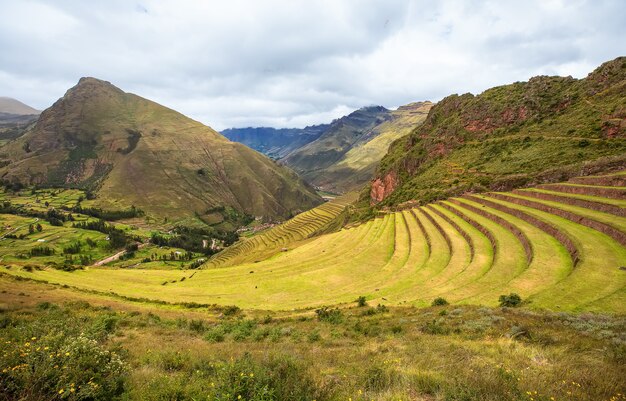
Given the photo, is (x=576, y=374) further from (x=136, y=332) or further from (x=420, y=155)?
(x=420, y=155)

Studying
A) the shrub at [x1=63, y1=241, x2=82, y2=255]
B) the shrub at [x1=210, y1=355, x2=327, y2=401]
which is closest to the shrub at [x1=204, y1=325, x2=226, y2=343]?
the shrub at [x1=210, y1=355, x2=327, y2=401]

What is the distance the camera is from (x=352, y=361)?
1018cm

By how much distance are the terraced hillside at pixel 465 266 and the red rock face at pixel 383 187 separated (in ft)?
155

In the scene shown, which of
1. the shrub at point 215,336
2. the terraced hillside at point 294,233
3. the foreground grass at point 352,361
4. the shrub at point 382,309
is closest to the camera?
the foreground grass at point 352,361

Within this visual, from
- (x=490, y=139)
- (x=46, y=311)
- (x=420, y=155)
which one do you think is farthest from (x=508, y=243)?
(x=420, y=155)

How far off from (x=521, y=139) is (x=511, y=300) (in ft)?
190

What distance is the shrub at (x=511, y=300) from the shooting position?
15998 mm

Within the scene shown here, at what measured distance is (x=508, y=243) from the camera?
86.4 feet

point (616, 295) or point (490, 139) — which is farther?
point (490, 139)

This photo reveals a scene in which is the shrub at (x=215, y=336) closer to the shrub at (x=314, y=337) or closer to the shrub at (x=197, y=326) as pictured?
the shrub at (x=197, y=326)

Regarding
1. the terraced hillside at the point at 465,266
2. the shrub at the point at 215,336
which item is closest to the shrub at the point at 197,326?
the shrub at the point at 215,336

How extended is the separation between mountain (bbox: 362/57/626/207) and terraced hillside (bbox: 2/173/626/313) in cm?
991

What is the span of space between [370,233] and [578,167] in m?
30.6

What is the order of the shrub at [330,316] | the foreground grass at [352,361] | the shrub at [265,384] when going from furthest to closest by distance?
the shrub at [330,316] → the foreground grass at [352,361] → the shrub at [265,384]
